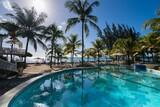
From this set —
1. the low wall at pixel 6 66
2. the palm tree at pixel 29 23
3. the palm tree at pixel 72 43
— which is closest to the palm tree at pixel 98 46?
the palm tree at pixel 72 43

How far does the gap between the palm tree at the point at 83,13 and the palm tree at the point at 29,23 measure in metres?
5.59

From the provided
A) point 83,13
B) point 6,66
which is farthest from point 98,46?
point 6,66

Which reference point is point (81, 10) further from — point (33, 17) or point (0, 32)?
point (0, 32)

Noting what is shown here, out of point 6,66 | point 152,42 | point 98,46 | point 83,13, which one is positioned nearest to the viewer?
point 6,66

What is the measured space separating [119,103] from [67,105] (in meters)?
2.21

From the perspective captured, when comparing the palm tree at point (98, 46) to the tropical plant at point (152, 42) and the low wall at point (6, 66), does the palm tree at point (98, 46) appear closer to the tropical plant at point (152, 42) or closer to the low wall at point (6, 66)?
the tropical plant at point (152, 42)

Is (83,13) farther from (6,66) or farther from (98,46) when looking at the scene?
(6,66)

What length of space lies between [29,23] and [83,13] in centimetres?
842

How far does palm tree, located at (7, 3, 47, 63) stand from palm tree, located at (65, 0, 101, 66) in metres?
5.59

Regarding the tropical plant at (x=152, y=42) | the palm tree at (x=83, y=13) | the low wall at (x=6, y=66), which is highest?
the palm tree at (x=83, y=13)

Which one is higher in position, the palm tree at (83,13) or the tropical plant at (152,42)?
the palm tree at (83,13)

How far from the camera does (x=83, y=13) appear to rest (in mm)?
23844

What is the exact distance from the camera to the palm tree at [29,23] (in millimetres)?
17547

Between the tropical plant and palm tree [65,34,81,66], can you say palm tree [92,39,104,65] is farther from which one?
the tropical plant
